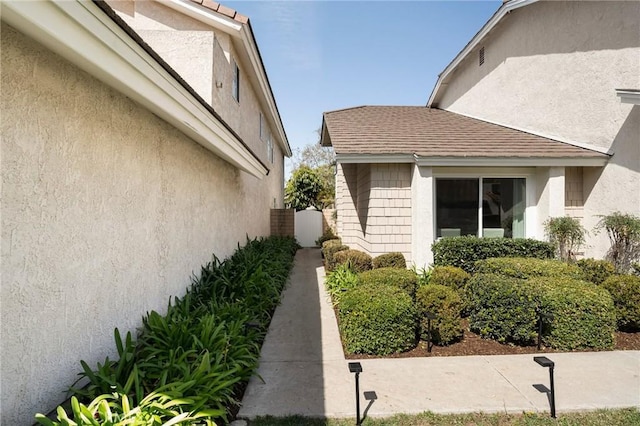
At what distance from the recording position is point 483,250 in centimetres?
814

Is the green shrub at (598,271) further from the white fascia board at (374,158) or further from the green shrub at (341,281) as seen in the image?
the green shrub at (341,281)

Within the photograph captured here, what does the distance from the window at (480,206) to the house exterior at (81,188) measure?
20.7 ft

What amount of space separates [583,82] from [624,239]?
14.4 feet

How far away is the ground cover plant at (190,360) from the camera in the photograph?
2.79 metres

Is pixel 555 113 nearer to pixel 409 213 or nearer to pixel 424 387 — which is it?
pixel 409 213

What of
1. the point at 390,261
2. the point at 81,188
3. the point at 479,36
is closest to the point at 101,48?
the point at 81,188

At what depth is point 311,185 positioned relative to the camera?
2245 cm

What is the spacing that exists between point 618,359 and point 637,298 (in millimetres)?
1666

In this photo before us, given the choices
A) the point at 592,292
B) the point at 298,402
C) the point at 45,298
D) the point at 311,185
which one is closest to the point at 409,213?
the point at 592,292

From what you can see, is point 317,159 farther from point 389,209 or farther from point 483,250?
point 483,250

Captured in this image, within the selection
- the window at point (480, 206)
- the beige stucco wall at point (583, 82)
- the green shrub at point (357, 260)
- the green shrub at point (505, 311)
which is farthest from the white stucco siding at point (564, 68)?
the green shrub at point (357, 260)

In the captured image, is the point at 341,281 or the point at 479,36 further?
the point at 479,36

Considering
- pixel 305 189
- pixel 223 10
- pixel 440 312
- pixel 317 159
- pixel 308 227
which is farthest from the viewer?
pixel 317 159

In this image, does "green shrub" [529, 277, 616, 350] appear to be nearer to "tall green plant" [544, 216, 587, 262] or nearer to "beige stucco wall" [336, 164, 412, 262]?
"tall green plant" [544, 216, 587, 262]
